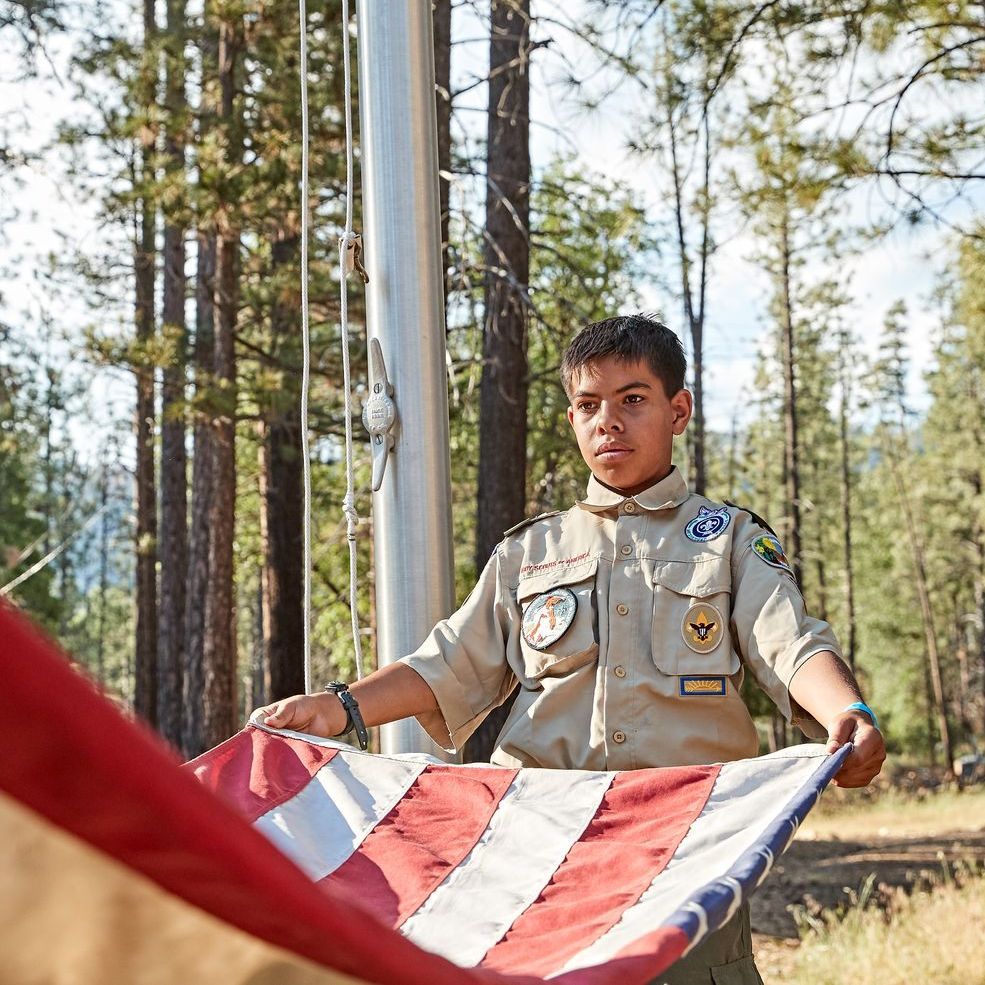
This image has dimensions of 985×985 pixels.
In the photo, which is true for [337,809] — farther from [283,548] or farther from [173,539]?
[173,539]

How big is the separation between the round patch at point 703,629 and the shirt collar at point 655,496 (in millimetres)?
282

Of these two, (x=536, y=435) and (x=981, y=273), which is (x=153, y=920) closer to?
(x=981, y=273)

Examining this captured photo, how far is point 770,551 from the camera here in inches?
104

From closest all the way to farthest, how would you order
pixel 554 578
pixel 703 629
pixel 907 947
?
pixel 703 629 → pixel 554 578 → pixel 907 947

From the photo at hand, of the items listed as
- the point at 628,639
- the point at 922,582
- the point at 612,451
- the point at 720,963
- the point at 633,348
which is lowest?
the point at 922,582

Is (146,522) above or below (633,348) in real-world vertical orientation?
below

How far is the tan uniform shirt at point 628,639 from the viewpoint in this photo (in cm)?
254

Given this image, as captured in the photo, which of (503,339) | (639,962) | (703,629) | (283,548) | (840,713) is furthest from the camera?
(283,548)

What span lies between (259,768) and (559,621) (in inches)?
28.7

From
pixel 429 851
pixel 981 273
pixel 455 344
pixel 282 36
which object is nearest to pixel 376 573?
pixel 429 851

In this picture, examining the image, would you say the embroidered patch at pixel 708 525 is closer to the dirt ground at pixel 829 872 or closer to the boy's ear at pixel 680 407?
the boy's ear at pixel 680 407

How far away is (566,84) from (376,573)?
5.16 m

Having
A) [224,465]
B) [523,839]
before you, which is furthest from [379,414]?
[224,465]

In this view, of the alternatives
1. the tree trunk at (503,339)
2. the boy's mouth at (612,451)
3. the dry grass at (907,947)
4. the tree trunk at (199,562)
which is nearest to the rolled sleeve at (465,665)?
the boy's mouth at (612,451)
